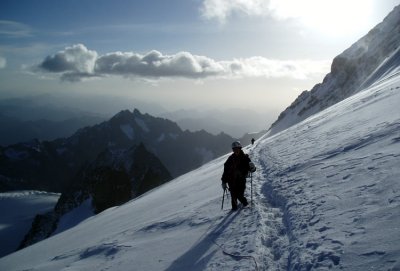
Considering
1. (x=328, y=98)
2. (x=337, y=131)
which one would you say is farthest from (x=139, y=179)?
(x=337, y=131)

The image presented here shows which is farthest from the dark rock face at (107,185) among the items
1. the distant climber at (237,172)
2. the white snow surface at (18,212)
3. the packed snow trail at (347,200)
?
the packed snow trail at (347,200)

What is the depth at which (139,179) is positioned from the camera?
120500 mm

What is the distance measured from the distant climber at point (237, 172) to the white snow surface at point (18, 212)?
124 meters

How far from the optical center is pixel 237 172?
13117 mm

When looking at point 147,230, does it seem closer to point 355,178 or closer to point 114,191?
point 355,178

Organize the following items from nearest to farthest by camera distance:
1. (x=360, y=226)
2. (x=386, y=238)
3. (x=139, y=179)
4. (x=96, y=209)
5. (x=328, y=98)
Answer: (x=386, y=238) → (x=360, y=226) → (x=96, y=209) → (x=328, y=98) → (x=139, y=179)

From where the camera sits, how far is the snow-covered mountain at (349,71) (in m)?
107

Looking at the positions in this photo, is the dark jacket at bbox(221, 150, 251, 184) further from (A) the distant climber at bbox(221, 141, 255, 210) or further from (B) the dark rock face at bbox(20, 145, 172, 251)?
(B) the dark rock face at bbox(20, 145, 172, 251)

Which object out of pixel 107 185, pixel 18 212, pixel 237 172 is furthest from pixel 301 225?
pixel 18 212

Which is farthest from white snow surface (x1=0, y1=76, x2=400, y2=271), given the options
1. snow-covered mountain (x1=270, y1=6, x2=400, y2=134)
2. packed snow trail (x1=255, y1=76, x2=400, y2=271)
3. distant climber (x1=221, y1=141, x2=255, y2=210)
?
snow-covered mountain (x1=270, y1=6, x2=400, y2=134)

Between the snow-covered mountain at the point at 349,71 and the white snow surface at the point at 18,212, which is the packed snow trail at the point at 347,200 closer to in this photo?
the snow-covered mountain at the point at 349,71

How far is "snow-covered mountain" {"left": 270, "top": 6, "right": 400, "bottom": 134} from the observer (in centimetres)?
10723

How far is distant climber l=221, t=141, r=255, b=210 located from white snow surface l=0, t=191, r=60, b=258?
12400 centimetres

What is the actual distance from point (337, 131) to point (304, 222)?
35.7 ft
